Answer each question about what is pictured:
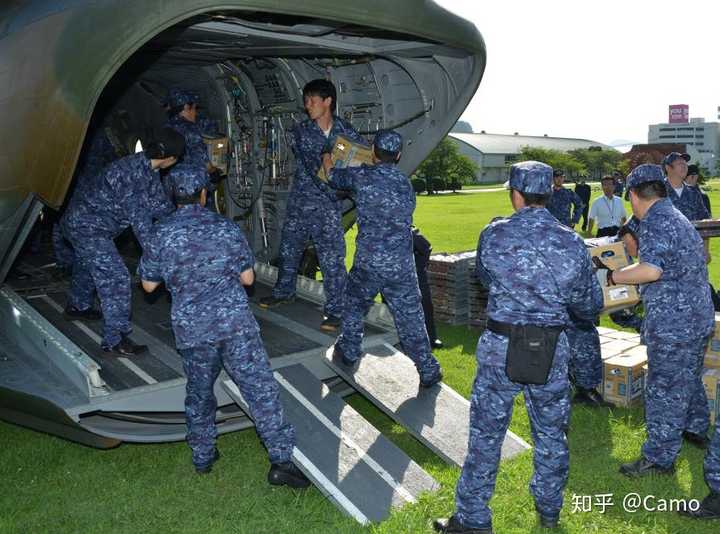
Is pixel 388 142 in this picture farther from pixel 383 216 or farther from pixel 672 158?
pixel 672 158

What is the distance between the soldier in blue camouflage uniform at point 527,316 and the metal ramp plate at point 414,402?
72cm

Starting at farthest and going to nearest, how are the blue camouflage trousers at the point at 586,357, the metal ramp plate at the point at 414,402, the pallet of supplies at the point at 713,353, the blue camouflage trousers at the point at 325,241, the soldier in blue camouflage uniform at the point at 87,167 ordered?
the soldier in blue camouflage uniform at the point at 87,167
the blue camouflage trousers at the point at 325,241
the blue camouflage trousers at the point at 586,357
the pallet of supplies at the point at 713,353
the metal ramp plate at the point at 414,402

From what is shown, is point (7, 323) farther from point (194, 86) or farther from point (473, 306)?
point (473, 306)

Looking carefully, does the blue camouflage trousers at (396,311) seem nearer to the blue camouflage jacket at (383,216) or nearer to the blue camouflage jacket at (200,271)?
the blue camouflage jacket at (383,216)

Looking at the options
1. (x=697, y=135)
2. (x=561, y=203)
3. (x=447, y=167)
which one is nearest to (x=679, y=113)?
(x=697, y=135)

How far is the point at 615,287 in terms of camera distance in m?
4.58

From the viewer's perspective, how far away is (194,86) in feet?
30.0

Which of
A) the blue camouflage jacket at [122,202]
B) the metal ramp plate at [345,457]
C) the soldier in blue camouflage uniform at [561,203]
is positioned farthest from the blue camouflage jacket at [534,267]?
the soldier in blue camouflage uniform at [561,203]

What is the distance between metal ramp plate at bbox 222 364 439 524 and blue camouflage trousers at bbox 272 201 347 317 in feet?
4.50

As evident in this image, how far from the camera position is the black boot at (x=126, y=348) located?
568cm

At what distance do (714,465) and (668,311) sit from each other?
0.95 m

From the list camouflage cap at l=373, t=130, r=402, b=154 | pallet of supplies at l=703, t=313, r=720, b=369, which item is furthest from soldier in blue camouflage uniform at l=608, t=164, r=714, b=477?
camouflage cap at l=373, t=130, r=402, b=154

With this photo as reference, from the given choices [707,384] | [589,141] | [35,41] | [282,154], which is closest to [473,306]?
→ [282,154]

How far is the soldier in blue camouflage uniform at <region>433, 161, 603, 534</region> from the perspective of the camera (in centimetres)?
374
